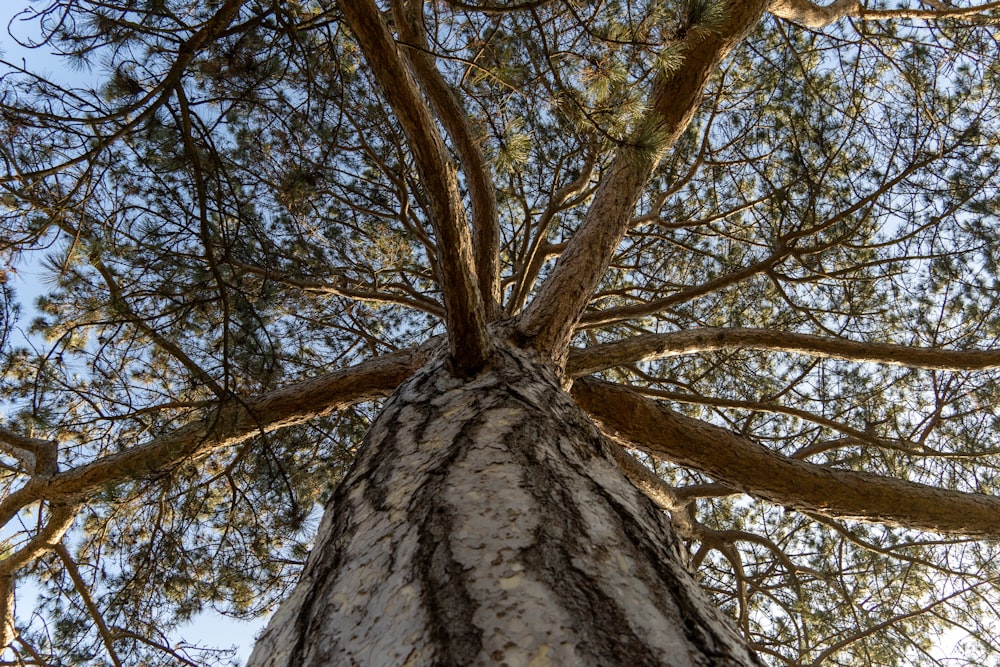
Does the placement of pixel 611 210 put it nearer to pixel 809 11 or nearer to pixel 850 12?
pixel 809 11

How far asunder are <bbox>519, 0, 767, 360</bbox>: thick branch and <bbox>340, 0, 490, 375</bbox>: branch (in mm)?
493

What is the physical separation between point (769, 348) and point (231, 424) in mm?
2125

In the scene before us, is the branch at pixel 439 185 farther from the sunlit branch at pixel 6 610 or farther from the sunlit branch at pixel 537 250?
the sunlit branch at pixel 6 610

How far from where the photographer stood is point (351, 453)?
3482mm

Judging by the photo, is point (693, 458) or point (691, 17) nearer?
point (691, 17)

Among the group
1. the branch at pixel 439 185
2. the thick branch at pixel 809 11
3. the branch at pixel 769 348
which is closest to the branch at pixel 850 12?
the thick branch at pixel 809 11

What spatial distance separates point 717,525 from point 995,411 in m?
1.75

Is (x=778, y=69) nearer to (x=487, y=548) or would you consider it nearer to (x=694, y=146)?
(x=694, y=146)

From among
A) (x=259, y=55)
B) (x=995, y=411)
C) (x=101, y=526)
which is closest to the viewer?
(x=259, y=55)

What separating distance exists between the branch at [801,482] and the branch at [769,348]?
171 millimetres

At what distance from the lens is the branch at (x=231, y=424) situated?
91.0 inches

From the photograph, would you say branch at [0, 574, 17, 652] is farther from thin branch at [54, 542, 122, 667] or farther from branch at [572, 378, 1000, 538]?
branch at [572, 378, 1000, 538]

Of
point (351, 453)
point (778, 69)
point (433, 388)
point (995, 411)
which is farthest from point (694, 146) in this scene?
point (433, 388)

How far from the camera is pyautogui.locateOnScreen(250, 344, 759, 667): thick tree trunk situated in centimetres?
61
